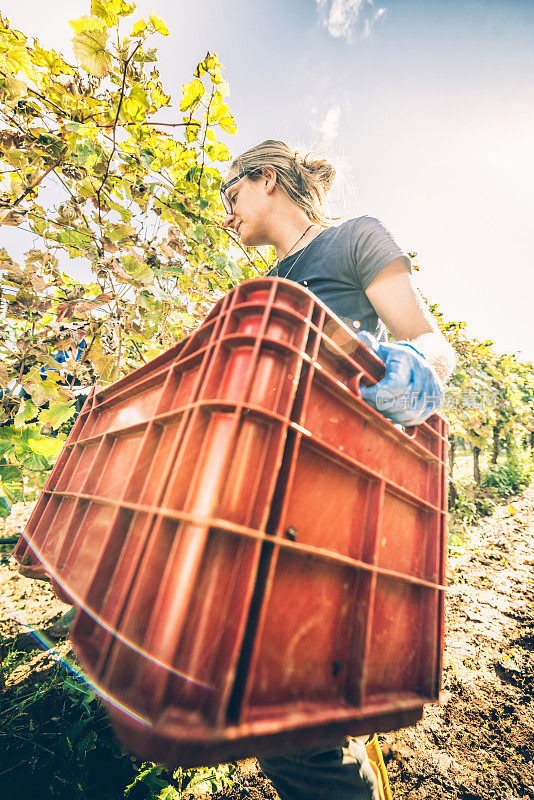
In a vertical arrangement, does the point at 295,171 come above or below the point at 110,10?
above

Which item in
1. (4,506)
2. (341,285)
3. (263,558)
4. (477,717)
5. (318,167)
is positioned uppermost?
(318,167)

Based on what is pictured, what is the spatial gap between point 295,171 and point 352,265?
113 cm

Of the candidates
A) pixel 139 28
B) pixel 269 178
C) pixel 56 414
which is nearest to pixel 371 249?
pixel 269 178

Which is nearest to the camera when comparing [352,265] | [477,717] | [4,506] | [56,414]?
[352,265]

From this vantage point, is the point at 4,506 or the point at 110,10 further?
the point at 4,506

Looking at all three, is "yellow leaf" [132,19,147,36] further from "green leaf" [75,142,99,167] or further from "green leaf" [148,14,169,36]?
"green leaf" [75,142,99,167]

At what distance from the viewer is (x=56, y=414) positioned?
1871 millimetres

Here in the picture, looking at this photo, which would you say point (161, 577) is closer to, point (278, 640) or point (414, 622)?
point (278, 640)

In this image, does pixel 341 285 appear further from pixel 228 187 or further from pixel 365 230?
pixel 228 187

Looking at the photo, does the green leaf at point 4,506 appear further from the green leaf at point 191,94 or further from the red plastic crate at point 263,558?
the green leaf at point 191,94

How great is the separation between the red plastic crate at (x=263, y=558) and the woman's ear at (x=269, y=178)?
5.22 ft

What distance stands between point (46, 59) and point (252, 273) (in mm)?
1975

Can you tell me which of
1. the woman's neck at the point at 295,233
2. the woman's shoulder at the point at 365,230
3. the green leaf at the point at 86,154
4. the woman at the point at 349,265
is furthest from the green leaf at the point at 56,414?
the woman's shoulder at the point at 365,230

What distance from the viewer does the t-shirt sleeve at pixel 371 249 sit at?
4.51ft
